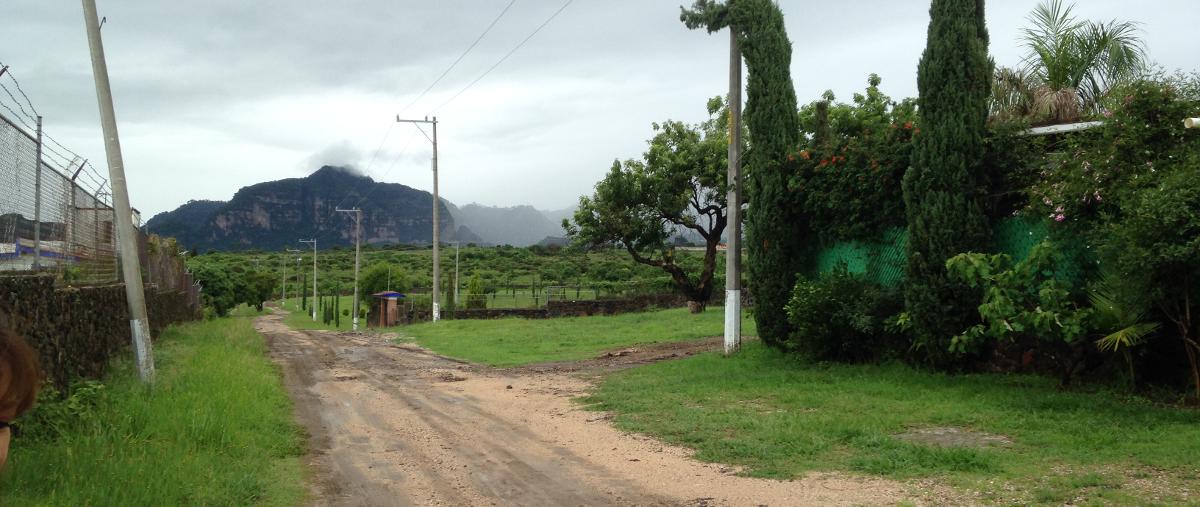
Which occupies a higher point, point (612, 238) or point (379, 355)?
point (612, 238)

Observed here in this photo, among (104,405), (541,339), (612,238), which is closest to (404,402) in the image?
(104,405)

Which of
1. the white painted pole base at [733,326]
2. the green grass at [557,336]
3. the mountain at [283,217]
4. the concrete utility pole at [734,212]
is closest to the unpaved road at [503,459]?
the white painted pole base at [733,326]

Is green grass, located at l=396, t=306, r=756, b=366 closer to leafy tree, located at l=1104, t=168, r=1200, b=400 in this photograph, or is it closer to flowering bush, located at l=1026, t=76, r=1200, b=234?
flowering bush, located at l=1026, t=76, r=1200, b=234

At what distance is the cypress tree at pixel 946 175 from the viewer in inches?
443

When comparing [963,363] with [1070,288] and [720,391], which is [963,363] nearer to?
[1070,288]

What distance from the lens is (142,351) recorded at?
37.8 feet

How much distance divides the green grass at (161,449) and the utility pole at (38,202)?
1734 mm

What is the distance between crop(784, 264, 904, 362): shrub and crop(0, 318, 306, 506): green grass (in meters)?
7.54

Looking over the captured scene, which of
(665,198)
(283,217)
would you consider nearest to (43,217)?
(665,198)

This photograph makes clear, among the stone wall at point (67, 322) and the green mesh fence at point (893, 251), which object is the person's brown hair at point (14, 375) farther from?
the green mesh fence at point (893, 251)

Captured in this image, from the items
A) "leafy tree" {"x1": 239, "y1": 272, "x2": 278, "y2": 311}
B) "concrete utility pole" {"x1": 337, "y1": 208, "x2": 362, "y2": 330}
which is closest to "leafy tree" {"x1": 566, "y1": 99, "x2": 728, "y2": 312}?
"concrete utility pole" {"x1": 337, "y1": 208, "x2": 362, "y2": 330}

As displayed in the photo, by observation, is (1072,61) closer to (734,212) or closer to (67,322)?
(734,212)

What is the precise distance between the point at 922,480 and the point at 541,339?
62.3 ft

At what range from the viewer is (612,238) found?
31203mm
